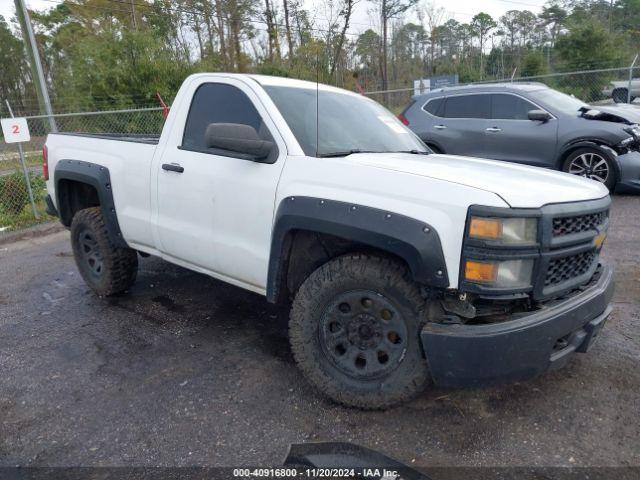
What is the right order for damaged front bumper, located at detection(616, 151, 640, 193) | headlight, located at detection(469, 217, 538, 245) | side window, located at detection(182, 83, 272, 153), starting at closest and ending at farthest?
headlight, located at detection(469, 217, 538, 245) < side window, located at detection(182, 83, 272, 153) < damaged front bumper, located at detection(616, 151, 640, 193)

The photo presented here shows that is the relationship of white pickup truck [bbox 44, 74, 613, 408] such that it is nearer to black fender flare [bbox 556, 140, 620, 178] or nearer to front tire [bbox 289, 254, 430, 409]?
front tire [bbox 289, 254, 430, 409]

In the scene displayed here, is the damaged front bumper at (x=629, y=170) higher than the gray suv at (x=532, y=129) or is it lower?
lower

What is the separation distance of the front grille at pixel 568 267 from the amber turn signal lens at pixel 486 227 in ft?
1.28

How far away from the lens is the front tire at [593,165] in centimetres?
743

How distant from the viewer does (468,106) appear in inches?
343

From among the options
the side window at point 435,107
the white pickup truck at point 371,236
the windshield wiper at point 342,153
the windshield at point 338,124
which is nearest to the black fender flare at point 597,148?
the side window at point 435,107

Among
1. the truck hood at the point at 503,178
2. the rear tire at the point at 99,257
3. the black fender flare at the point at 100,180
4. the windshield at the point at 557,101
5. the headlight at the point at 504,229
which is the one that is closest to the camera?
the headlight at the point at 504,229

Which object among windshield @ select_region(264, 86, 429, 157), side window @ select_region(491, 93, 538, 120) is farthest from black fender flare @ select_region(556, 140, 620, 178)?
windshield @ select_region(264, 86, 429, 157)

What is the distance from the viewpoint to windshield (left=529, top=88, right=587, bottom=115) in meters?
7.94

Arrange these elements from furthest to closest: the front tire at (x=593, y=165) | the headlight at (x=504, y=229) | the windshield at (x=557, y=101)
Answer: the windshield at (x=557, y=101)
the front tire at (x=593, y=165)
the headlight at (x=504, y=229)

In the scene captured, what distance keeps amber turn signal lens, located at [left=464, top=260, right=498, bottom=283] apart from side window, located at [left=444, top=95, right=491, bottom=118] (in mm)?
6864

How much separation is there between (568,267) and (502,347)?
637mm

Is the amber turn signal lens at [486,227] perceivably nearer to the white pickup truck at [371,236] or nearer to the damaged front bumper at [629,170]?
the white pickup truck at [371,236]

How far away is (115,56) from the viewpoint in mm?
18906
